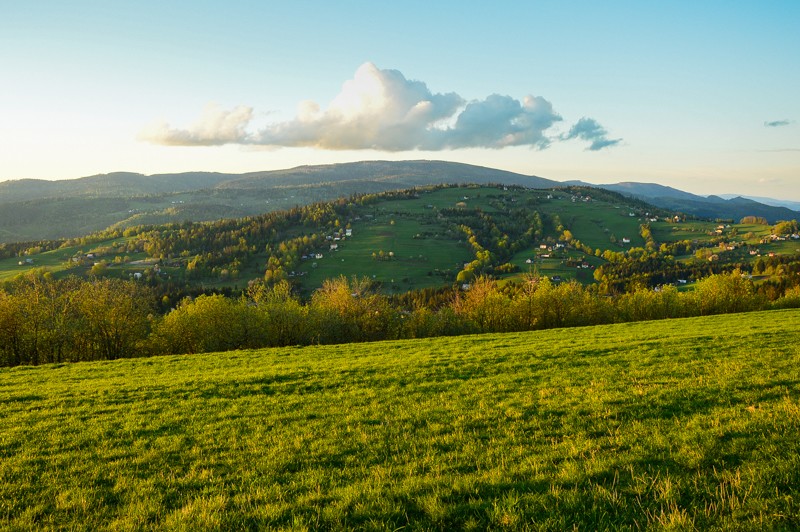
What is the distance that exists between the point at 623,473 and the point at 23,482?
1475cm

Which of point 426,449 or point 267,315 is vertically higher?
point 426,449

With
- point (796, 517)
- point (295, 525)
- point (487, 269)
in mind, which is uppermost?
point (796, 517)

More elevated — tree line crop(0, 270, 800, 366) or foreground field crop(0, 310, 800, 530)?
foreground field crop(0, 310, 800, 530)

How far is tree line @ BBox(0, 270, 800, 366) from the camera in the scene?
177 ft

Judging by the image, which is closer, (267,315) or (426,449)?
(426,449)

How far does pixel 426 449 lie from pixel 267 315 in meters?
59.1

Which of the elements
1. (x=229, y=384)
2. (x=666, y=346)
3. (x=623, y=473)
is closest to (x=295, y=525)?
(x=623, y=473)

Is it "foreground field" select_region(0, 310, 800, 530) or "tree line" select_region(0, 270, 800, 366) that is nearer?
"foreground field" select_region(0, 310, 800, 530)

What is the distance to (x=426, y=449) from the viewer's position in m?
11.4

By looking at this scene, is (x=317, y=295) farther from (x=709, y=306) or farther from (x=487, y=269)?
(x=487, y=269)

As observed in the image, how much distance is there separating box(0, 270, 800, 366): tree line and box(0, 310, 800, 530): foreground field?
38.5 metres

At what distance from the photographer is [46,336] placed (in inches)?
2050

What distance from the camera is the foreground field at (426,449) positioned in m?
7.54

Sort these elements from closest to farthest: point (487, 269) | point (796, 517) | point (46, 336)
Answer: point (796, 517), point (46, 336), point (487, 269)
